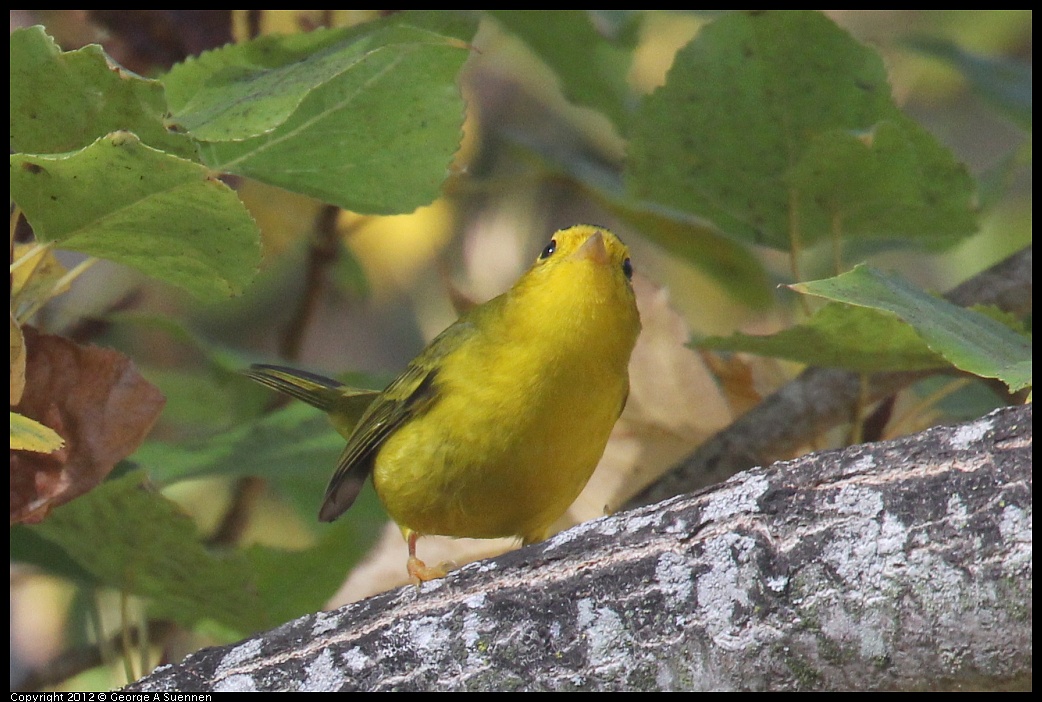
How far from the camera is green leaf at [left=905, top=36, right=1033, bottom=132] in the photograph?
2.82 meters

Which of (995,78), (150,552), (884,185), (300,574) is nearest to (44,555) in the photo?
(150,552)

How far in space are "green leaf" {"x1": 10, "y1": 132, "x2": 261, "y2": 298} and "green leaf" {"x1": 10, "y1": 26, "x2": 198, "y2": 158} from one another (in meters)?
0.12

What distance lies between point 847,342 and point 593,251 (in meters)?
0.81

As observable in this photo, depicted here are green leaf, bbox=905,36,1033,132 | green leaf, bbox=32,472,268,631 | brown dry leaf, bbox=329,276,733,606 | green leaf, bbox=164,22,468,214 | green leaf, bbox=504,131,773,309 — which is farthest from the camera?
green leaf, bbox=504,131,773,309

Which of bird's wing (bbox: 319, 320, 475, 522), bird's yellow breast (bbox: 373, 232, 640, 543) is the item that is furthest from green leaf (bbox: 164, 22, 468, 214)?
bird's wing (bbox: 319, 320, 475, 522)

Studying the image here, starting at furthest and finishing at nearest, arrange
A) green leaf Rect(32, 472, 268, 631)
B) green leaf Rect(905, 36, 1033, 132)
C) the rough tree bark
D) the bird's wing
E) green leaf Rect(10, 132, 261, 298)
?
green leaf Rect(905, 36, 1033, 132), the bird's wing, green leaf Rect(32, 472, 268, 631), green leaf Rect(10, 132, 261, 298), the rough tree bark

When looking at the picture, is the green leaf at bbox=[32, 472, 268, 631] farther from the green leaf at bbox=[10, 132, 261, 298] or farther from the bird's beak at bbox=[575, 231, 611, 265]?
the bird's beak at bbox=[575, 231, 611, 265]

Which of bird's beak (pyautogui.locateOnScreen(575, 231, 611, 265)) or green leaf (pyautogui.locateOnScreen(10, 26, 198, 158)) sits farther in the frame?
bird's beak (pyautogui.locateOnScreen(575, 231, 611, 265))

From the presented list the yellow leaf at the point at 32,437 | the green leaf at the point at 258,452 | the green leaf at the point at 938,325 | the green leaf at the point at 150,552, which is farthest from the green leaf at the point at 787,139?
the yellow leaf at the point at 32,437

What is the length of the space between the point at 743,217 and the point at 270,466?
45.7 inches

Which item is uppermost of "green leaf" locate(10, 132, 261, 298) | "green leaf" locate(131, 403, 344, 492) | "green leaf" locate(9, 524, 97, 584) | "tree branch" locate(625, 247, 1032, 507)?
"green leaf" locate(10, 132, 261, 298)

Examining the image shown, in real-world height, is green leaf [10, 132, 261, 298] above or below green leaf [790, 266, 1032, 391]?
above

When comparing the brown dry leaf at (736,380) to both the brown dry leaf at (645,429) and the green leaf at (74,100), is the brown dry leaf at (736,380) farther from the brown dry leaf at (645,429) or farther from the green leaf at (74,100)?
the green leaf at (74,100)

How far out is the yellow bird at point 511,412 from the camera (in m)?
2.43
